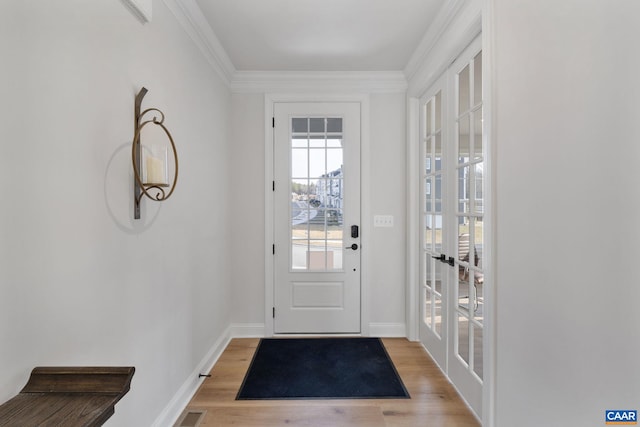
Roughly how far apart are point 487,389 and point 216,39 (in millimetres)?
2934

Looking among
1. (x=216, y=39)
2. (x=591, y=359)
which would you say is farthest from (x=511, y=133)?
(x=216, y=39)

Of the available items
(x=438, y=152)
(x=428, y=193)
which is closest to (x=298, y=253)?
(x=428, y=193)

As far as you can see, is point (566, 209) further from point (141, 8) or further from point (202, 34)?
point (202, 34)

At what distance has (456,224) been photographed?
7.14ft

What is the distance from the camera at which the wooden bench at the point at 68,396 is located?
0.79 m

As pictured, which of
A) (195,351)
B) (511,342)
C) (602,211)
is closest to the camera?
(602,211)

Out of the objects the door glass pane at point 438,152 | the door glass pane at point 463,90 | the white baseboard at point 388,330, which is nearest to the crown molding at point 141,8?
the door glass pane at point 463,90

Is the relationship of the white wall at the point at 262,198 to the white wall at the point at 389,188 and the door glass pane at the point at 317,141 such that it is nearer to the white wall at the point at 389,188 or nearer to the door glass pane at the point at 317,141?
the white wall at the point at 389,188

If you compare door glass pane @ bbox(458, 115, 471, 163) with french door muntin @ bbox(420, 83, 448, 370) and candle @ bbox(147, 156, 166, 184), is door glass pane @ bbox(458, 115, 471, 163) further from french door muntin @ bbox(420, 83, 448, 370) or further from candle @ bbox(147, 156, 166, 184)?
candle @ bbox(147, 156, 166, 184)

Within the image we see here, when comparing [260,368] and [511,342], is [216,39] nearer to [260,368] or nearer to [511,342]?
[260,368]

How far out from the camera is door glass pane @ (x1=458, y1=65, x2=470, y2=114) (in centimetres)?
206

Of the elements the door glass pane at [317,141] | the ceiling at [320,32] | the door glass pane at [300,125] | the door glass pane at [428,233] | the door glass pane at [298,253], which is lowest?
the door glass pane at [298,253]

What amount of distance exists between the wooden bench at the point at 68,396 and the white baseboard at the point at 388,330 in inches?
100

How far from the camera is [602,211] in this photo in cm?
98
